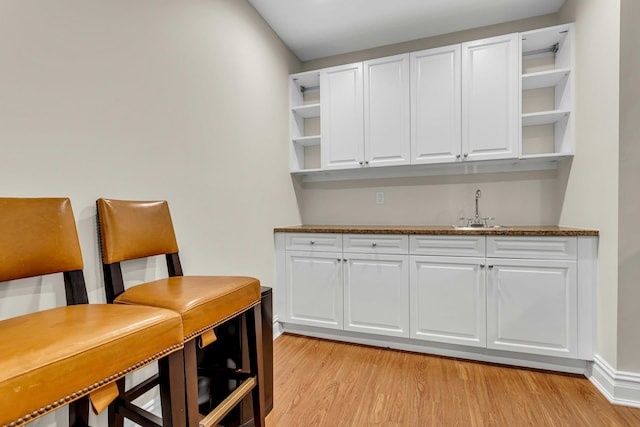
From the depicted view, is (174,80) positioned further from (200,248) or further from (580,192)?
(580,192)

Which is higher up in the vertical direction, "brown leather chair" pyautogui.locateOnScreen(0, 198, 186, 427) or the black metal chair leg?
"brown leather chair" pyautogui.locateOnScreen(0, 198, 186, 427)

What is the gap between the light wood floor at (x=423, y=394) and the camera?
1.50m

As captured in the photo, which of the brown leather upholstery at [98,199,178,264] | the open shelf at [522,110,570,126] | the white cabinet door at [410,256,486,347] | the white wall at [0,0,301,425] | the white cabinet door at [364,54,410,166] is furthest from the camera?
the white cabinet door at [364,54,410,166]

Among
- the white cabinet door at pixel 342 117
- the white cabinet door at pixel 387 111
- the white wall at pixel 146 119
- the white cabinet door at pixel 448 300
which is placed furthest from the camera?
the white cabinet door at pixel 342 117

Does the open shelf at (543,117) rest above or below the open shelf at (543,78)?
below

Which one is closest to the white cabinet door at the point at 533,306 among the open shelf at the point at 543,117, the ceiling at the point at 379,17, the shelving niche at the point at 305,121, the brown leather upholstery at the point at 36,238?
the open shelf at the point at 543,117

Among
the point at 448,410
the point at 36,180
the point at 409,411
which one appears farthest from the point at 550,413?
the point at 36,180

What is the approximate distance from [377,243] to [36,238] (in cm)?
191

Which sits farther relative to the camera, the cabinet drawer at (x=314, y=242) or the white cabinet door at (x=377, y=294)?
the cabinet drawer at (x=314, y=242)

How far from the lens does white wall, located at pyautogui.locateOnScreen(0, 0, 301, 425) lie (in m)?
1.03

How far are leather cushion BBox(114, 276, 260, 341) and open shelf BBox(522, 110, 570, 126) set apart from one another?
7.57 feet

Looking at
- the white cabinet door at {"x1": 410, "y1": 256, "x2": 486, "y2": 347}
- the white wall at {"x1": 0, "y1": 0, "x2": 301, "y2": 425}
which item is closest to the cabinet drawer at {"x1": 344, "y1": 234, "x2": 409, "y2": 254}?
the white cabinet door at {"x1": 410, "y1": 256, "x2": 486, "y2": 347}

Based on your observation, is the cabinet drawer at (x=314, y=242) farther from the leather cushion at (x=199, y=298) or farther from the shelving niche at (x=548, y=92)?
the shelving niche at (x=548, y=92)

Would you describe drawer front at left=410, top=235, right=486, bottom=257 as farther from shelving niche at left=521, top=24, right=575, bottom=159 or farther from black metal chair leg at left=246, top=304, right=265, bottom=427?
black metal chair leg at left=246, top=304, right=265, bottom=427
